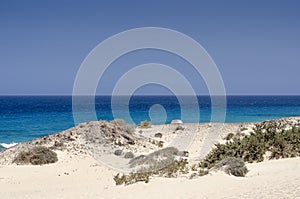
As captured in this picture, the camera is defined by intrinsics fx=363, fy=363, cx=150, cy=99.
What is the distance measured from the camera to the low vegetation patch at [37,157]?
22.6 meters

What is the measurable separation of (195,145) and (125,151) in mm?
7193

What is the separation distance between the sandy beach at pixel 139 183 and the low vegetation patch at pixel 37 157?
0.62m

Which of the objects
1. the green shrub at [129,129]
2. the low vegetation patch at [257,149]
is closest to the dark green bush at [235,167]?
the low vegetation patch at [257,149]

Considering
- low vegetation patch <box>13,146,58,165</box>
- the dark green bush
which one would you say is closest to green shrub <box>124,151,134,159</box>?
→ low vegetation patch <box>13,146,58,165</box>

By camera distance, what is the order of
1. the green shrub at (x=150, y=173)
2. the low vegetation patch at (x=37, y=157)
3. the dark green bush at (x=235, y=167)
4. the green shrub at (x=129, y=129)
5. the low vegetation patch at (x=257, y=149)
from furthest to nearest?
the green shrub at (x=129, y=129) < the low vegetation patch at (x=37, y=157) < the low vegetation patch at (x=257, y=149) < the green shrub at (x=150, y=173) < the dark green bush at (x=235, y=167)

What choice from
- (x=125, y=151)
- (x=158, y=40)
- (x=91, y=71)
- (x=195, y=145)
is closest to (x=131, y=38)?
(x=158, y=40)

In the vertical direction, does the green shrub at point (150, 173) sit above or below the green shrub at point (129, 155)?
above

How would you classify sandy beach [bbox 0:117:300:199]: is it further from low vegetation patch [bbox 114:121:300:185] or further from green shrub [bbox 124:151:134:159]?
green shrub [bbox 124:151:134:159]

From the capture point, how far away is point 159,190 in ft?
46.5

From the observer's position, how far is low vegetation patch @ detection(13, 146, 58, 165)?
2264 cm

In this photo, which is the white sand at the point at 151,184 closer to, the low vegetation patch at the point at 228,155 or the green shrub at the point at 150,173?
the green shrub at the point at 150,173

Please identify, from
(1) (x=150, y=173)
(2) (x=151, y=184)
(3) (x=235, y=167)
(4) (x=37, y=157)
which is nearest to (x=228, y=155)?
(3) (x=235, y=167)

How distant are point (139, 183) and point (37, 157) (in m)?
9.73

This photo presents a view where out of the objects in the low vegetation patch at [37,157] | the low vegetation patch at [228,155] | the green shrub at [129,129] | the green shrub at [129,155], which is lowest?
the low vegetation patch at [37,157]
